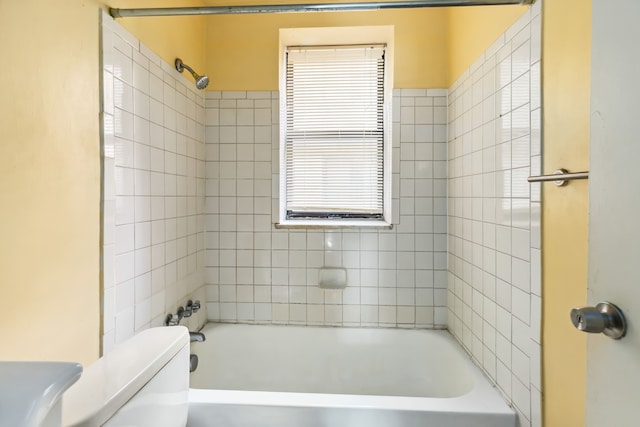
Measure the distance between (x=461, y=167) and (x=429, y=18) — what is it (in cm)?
94

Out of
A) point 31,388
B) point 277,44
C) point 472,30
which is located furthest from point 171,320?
point 472,30

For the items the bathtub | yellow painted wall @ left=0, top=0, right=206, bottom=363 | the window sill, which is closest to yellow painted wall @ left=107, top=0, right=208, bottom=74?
yellow painted wall @ left=0, top=0, right=206, bottom=363

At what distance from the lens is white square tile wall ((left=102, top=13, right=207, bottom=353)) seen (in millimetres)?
1115

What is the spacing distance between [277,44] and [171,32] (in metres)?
0.63

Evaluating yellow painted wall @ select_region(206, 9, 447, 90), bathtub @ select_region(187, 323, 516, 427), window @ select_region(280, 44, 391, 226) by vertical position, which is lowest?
bathtub @ select_region(187, 323, 516, 427)

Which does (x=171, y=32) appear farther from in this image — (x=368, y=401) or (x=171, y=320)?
(x=368, y=401)

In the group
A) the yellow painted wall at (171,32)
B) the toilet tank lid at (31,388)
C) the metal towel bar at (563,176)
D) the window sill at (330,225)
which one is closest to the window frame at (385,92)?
the window sill at (330,225)

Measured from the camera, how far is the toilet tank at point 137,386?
62 cm

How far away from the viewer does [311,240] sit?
1950 millimetres

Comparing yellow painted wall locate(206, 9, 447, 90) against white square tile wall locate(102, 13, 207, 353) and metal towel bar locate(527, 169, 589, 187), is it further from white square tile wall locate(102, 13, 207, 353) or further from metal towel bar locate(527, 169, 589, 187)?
metal towel bar locate(527, 169, 589, 187)

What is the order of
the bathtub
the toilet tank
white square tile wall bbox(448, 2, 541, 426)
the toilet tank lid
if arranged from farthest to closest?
the bathtub, white square tile wall bbox(448, 2, 541, 426), the toilet tank, the toilet tank lid

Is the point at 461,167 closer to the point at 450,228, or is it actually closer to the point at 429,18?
the point at 450,228

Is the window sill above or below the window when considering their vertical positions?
below

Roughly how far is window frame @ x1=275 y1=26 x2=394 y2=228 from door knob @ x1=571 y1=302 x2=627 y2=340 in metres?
1.38
